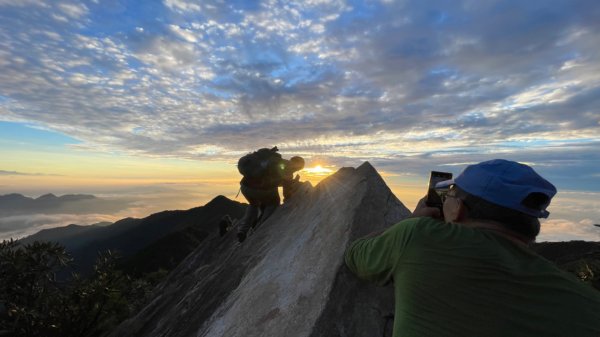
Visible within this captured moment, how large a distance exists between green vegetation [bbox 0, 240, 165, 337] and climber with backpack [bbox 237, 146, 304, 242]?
35.0 ft

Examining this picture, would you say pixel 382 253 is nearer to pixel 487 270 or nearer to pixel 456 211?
pixel 456 211

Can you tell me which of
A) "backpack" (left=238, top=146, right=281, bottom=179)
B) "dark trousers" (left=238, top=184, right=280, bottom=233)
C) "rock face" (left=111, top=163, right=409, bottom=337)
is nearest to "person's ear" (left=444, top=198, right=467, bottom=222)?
"rock face" (left=111, top=163, right=409, bottom=337)

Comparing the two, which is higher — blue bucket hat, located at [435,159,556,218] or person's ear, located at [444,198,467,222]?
blue bucket hat, located at [435,159,556,218]

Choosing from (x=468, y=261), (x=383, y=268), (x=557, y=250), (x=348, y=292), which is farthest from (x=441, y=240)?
(x=557, y=250)

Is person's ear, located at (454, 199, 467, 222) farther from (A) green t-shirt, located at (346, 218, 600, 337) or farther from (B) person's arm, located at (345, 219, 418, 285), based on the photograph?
(B) person's arm, located at (345, 219, 418, 285)

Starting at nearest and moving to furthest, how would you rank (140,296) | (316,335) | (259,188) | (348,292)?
(316,335), (348,292), (259,188), (140,296)

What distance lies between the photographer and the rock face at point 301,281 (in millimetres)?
4727

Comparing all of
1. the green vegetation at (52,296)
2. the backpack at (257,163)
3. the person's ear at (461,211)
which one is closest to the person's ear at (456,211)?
the person's ear at (461,211)

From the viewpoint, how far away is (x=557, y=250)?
2014 inches

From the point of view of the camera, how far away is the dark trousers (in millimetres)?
11039

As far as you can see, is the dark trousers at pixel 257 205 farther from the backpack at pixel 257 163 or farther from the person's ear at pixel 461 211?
the person's ear at pixel 461 211

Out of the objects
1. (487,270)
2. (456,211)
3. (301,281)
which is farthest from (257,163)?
(487,270)

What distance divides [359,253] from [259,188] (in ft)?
23.9

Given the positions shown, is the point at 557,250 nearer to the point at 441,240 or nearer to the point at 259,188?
the point at 259,188
